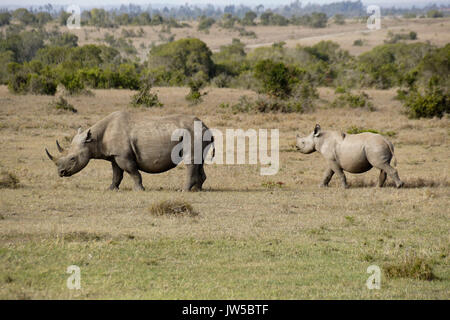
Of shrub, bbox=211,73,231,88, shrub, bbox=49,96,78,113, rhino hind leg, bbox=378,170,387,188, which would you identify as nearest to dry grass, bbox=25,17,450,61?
shrub, bbox=211,73,231,88

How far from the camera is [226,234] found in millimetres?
10414

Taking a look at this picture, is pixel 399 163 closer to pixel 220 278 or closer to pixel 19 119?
pixel 220 278

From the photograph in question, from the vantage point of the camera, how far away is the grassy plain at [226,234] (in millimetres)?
7812

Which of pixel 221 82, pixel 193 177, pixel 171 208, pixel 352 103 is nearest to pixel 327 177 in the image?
pixel 193 177

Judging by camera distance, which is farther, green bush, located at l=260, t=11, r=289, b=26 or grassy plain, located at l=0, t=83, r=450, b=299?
green bush, located at l=260, t=11, r=289, b=26

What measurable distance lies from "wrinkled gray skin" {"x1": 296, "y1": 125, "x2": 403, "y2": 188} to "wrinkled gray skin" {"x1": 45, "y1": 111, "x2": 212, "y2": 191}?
10.1ft

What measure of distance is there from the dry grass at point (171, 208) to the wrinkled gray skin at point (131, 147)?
249 centimetres

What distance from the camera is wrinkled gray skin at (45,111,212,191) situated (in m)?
14.2

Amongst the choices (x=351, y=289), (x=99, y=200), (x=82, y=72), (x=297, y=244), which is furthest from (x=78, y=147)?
(x=82, y=72)

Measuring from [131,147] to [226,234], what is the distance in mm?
4605

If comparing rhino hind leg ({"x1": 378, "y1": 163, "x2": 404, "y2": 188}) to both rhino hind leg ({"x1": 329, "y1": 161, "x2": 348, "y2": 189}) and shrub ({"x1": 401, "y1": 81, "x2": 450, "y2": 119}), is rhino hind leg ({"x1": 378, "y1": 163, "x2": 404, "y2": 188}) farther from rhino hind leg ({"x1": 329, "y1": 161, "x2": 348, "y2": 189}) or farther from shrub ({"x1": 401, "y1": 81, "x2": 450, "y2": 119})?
shrub ({"x1": 401, "y1": 81, "x2": 450, "y2": 119})

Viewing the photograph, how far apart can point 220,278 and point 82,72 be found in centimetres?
3518

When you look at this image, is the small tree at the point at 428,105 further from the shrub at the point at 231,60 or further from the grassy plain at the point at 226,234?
the shrub at the point at 231,60

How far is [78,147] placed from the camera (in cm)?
1426
